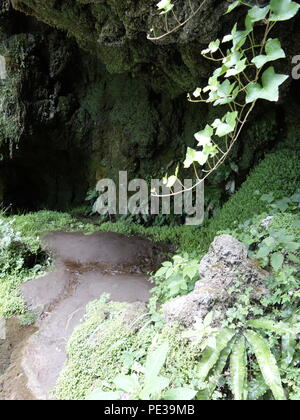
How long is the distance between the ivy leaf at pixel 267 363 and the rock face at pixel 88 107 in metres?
4.64

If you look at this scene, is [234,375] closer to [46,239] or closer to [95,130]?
[46,239]

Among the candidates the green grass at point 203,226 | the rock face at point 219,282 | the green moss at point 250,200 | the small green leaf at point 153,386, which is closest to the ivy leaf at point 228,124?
the rock face at point 219,282

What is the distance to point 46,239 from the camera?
6898 mm

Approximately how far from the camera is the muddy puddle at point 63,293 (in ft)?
11.4

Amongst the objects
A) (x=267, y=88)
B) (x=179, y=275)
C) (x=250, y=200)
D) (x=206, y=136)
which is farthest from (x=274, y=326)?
(x=250, y=200)

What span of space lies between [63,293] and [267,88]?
4207 mm

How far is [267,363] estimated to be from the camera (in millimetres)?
2381

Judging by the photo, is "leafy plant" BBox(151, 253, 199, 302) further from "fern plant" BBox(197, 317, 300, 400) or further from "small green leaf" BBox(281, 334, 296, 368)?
"small green leaf" BBox(281, 334, 296, 368)

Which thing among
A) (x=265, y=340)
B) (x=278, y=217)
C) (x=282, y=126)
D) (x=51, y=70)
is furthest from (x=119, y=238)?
(x=51, y=70)

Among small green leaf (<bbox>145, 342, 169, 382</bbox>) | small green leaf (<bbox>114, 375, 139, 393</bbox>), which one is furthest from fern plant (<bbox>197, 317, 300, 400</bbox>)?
small green leaf (<bbox>114, 375, 139, 393</bbox>)

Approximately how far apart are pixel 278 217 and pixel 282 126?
12.6 feet

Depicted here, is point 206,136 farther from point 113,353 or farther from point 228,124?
point 113,353

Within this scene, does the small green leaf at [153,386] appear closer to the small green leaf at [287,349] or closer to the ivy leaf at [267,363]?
the ivy leaf at [267,363]
